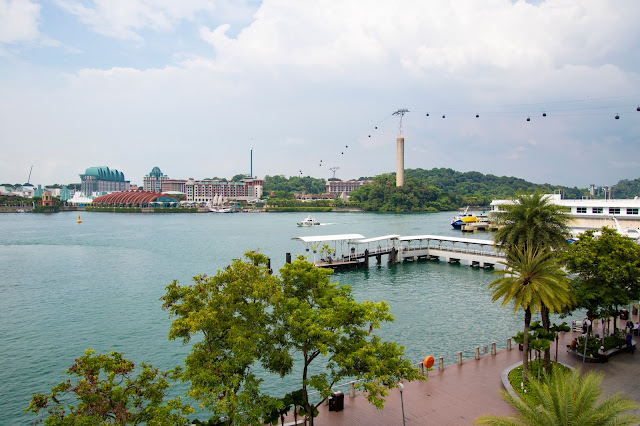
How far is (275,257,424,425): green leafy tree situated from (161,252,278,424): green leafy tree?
2.65 feet

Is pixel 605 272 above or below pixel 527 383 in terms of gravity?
above

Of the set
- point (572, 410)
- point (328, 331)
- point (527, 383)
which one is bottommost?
point (527, 383)

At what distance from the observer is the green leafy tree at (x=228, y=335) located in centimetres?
1193

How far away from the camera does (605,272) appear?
20.9 m

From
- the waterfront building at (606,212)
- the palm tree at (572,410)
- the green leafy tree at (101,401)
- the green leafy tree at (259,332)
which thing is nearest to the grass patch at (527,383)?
the green leafy tree at (259,332)

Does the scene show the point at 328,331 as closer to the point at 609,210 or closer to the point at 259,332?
the point at 259,332

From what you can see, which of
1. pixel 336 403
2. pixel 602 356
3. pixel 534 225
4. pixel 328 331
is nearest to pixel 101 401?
pixel 328 331

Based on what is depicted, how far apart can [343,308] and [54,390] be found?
8.07 m

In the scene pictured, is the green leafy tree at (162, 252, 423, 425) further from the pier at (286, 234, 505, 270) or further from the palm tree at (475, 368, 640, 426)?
the pier at (286, 234, 505, 270)

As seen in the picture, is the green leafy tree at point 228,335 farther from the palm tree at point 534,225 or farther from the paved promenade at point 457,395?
the palm tree at point 534,225

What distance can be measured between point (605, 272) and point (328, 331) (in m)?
15.7

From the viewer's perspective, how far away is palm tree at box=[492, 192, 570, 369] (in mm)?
25394

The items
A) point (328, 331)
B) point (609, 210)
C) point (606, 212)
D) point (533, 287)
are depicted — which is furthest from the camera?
point (606, 212)

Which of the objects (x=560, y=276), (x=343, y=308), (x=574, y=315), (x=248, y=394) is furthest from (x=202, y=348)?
(x=574, y=315)
